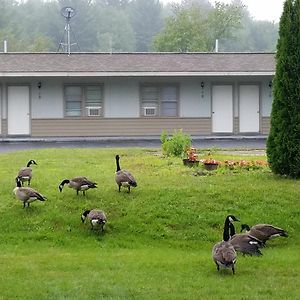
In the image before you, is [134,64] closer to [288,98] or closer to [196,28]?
[288,98]

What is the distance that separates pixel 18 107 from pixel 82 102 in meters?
2.56

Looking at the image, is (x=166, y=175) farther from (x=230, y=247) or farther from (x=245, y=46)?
(x=245, y=46)

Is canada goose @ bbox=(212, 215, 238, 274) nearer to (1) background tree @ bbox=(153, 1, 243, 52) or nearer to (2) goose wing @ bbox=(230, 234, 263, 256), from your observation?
(2) goose wing @ bbox=(230, 234, 263, 256)

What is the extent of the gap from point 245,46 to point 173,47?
36.0 meters

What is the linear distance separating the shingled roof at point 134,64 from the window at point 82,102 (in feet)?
3.05

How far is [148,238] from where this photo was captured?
991 centimetres

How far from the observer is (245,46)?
310ft

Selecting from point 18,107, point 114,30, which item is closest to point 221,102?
point 18,107

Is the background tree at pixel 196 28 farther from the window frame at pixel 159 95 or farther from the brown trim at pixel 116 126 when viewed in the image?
the brown trim at pixel 116 126

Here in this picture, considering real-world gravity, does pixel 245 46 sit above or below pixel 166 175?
above

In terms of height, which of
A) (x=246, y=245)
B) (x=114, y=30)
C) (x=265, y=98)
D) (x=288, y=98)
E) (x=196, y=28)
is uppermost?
(x=114, y=30)

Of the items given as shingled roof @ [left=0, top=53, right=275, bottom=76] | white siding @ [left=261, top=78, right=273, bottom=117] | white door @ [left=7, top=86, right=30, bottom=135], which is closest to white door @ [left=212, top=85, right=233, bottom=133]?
shingled roof @ [left=0, top=53, right=275, bottom=76]

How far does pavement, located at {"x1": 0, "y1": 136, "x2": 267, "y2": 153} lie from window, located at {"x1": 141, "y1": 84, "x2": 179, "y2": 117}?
1.13m

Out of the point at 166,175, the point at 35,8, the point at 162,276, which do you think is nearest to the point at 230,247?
the point at 162,276
